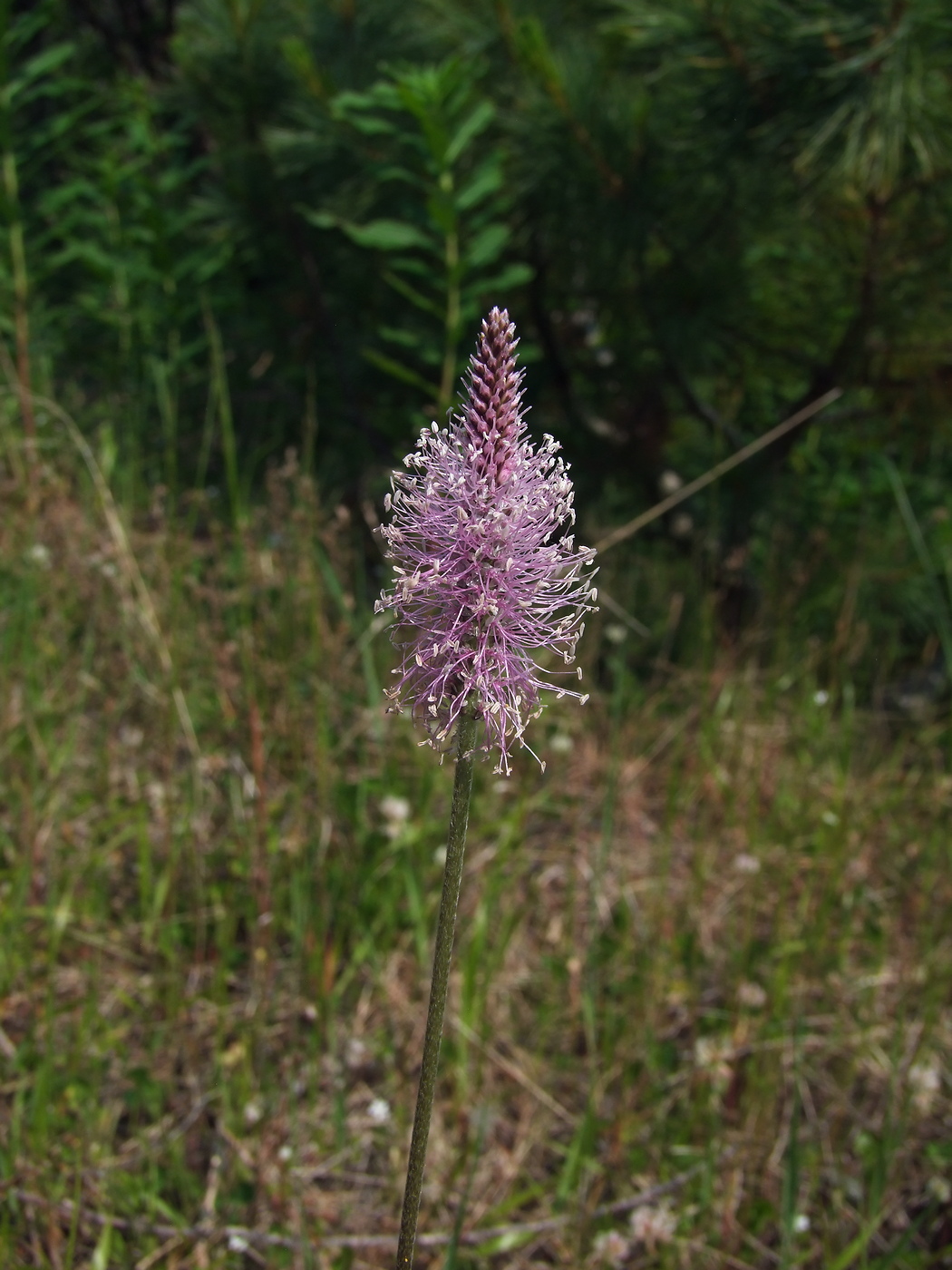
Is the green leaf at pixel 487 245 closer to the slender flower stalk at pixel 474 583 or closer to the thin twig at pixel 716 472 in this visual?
the thin twig at pixel 716 472

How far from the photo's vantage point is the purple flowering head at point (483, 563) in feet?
3.30

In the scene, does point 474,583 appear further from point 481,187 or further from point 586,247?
point 586,247

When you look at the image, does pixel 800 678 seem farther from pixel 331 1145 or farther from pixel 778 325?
pixel 331 1145

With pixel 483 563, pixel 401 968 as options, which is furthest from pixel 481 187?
pixel 483 563

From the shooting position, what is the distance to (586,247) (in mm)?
3604

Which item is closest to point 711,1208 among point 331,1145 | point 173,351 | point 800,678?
point 331,1145

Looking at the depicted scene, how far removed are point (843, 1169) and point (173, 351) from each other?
10.4ft

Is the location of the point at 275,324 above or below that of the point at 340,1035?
above

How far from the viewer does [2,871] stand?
2445 mm

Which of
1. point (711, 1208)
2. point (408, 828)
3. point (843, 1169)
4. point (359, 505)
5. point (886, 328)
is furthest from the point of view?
point (359, 505)

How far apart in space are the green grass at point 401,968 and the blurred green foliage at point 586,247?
28.4 inches

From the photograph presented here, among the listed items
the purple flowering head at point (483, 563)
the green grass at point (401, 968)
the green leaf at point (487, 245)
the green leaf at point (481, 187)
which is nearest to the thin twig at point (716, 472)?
the green grass at point (401, 968)

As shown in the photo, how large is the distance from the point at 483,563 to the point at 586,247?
2.84 meters

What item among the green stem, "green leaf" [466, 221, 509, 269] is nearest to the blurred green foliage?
"green leaf" [466, 221, 509, 269]
